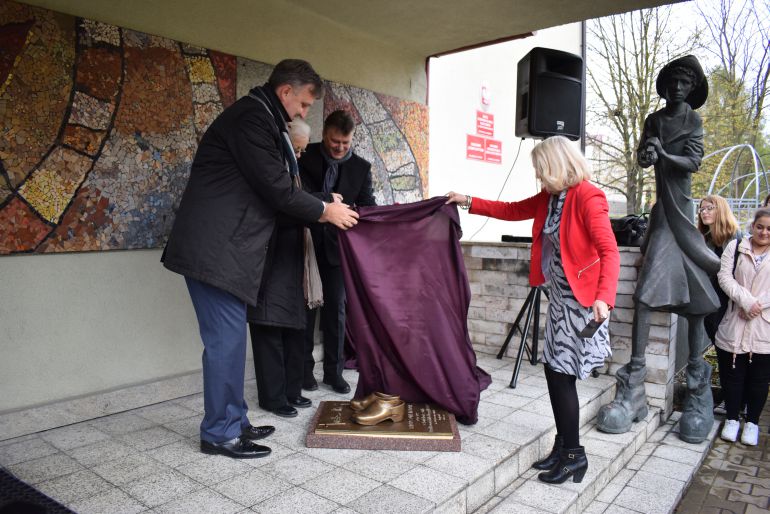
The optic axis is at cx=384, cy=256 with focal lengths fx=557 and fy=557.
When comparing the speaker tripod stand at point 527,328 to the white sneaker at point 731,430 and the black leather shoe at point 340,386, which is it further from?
the white sneaker at point 731,430

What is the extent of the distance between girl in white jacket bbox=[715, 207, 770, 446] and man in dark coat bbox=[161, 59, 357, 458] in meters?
2.90

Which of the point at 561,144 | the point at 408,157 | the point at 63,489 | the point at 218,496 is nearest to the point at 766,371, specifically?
the point at 561,144

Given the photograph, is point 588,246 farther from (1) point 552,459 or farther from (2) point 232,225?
(2) point 232,225

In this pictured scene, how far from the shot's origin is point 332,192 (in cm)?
347

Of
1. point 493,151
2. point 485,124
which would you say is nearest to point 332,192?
point 485,124

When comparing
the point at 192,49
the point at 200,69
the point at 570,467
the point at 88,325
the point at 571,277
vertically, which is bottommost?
the point at 570,467

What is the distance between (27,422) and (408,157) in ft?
11.5

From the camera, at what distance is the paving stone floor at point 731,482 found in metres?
2.98

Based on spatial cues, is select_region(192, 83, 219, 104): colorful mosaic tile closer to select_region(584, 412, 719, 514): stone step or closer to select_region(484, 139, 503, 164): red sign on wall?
select_region(584, 412, 719, 514): stone step

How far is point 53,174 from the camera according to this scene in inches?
110

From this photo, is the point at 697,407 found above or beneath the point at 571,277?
beneath

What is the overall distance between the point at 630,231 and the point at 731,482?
1803 mm

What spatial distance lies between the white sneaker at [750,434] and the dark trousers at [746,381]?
0.04m

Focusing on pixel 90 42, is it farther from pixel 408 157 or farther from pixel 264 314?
pixel 408 157
